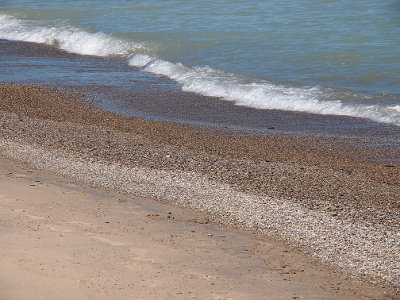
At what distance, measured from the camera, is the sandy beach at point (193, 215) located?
4707 mm

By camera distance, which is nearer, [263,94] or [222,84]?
[263,94]

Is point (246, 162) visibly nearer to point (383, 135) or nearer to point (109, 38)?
point (383, 135)

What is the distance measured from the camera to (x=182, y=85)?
14805mm

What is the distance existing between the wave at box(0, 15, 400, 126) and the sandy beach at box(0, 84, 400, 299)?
206cm

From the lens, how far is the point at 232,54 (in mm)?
17547

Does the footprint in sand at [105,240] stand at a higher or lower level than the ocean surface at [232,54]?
lower

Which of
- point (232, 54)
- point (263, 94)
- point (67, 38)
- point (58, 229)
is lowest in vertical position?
point (263, 94)

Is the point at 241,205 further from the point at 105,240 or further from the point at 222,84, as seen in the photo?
the point at 222,84

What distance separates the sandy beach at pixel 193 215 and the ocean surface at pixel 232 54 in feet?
8.85

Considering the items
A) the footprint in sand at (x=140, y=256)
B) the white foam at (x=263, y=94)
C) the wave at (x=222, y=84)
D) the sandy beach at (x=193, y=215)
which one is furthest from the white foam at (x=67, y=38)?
the footprint in sand at (x=140, y=256)

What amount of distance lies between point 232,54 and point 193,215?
11813 mm

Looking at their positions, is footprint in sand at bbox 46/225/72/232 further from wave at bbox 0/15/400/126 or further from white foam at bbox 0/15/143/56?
white foam at bbox 0/15/143/56

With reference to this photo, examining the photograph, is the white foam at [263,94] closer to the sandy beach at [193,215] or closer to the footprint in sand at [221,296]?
the sandy beach at [193,215]

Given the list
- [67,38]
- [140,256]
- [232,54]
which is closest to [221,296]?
[140,256]
